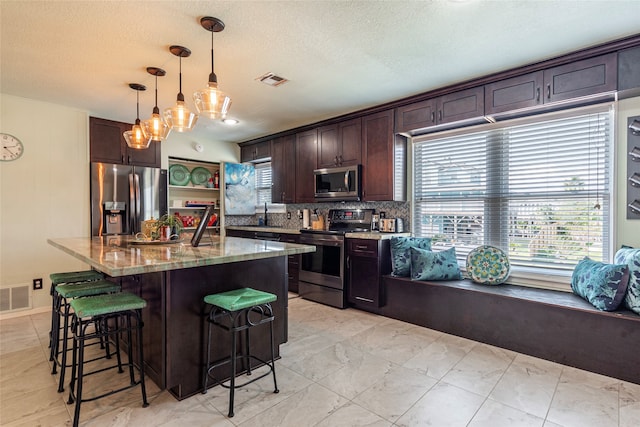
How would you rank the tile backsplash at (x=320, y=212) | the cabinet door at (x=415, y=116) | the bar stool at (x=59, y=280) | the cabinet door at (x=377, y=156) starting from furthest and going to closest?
the tile backsplash at (x=320, y=212) → the cabinet door at (x=377, y=156) → the cabinet door at (x=415, y=116) → the bar stool at (x=59, y=280)

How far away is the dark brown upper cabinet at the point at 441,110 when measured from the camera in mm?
3186

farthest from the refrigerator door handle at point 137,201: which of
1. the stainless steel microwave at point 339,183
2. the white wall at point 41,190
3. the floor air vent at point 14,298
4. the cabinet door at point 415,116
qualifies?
the cabinet door at point 415,116

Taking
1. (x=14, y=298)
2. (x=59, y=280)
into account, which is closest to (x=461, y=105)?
(x=59, y=280)

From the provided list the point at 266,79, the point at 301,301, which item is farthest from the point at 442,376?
the point at 266,79

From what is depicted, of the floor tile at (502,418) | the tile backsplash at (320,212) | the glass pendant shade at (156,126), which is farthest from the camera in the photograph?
the tile backsplash at (320,212)

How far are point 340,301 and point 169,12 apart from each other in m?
3.22

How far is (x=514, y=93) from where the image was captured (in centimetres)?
295

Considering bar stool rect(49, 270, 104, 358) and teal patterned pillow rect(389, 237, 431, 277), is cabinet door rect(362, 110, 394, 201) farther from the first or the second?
bar stool rect(49, 270, 104, 358)

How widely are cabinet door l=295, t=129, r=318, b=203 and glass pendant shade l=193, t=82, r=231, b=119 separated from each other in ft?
7.96

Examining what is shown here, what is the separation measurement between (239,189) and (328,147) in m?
2.20

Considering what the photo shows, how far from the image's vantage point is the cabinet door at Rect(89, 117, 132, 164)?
14.2 ft

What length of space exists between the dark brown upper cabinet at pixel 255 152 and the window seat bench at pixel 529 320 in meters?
3.10

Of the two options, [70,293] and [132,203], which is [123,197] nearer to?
[132,203]

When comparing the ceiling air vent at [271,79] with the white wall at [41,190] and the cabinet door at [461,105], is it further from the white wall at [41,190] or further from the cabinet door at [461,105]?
the white wall at [41,190]
